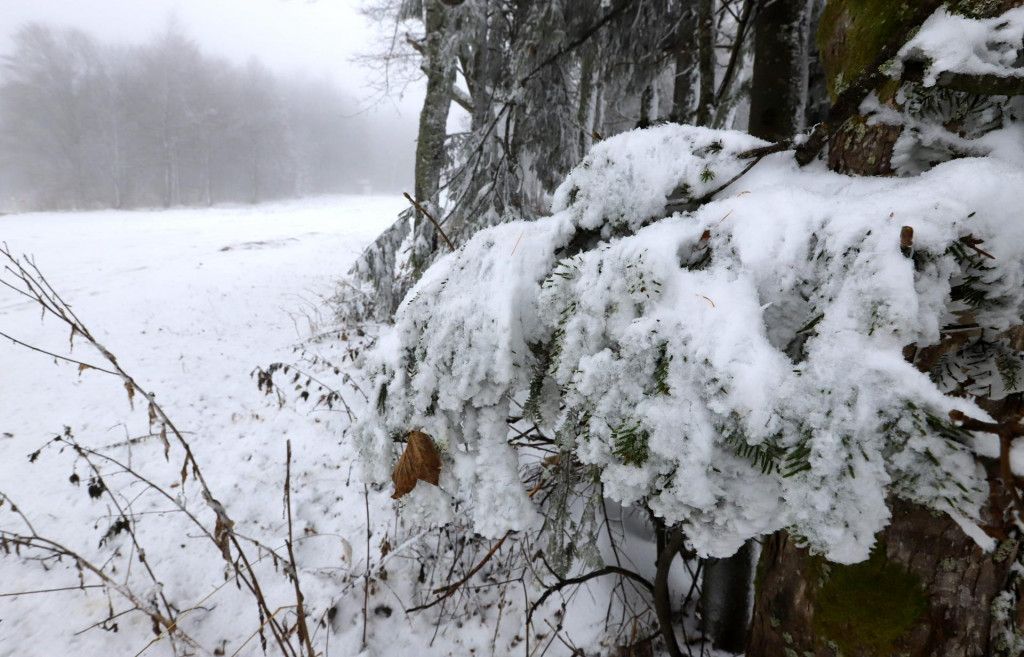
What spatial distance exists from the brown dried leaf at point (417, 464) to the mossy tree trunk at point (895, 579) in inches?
36.2

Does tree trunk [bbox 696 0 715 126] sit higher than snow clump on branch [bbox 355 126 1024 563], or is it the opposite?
tree trunk [bbox 696 0 715 126]

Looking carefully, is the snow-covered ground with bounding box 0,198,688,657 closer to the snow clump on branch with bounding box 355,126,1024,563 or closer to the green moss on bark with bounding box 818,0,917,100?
the snow clump on branch with bounding box 355,126,1024,563

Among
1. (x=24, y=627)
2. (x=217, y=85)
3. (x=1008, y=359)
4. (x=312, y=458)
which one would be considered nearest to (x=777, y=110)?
(x=1008, y=359)

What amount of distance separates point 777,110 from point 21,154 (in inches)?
1645

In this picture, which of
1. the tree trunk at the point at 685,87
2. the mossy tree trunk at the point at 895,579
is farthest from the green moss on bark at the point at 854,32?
the tree trunk at the point at 685,87

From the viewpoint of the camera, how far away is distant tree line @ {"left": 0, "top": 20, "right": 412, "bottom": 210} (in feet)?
85.4

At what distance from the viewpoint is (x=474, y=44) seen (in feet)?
11.2

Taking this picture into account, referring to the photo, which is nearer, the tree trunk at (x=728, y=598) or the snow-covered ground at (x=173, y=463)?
the tree trunk at (x=728, y=598)

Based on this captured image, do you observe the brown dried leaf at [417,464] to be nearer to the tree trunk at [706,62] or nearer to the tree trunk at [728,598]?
the tree trunk at [728,598]

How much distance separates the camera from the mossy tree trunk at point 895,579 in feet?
3.04

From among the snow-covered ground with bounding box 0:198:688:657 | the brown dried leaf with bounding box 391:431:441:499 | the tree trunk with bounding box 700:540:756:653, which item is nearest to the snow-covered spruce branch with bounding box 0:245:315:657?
the snow-covered ground with bounding box 0:198:688:657

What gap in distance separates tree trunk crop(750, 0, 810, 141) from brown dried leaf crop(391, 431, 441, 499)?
6.23 ft

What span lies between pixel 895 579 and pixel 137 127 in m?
41.0

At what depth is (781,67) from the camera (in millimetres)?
1879
